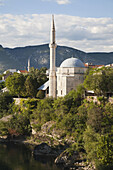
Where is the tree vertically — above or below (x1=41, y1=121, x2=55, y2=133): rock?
above

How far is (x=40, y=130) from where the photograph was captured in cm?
4809

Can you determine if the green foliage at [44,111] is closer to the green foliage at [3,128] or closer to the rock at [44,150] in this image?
the green foliage at [3,128]

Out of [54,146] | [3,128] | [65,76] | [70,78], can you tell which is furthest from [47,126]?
[70,78]

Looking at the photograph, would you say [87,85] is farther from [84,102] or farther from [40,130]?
[40,130]

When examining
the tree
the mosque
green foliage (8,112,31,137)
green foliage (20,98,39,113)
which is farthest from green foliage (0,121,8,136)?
the tree

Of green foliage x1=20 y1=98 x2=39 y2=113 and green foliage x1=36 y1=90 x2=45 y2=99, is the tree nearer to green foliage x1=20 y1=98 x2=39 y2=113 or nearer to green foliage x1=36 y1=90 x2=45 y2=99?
green foliage x1=36 y1=90 x2=45 y2=99

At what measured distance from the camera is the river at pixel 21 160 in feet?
119

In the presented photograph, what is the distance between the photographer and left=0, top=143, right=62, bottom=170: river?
36281 millimetres

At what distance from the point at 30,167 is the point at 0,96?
2841 centimetres

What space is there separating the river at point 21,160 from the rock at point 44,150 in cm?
106

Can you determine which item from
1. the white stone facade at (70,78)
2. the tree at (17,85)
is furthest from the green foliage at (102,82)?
the tree at (17,85)

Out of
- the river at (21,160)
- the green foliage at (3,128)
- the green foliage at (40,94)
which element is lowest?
the river at (21,160)

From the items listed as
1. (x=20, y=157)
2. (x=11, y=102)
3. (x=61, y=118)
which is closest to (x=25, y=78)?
(x=11, y=102)

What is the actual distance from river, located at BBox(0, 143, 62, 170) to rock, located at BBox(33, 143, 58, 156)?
3.46 feet
